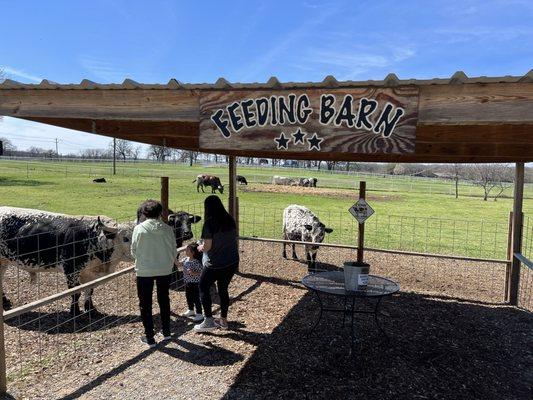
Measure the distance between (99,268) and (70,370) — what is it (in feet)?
8.61

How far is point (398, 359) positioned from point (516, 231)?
416 centimetres

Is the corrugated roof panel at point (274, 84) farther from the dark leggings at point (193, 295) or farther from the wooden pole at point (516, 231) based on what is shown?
the wooden pole at point (516, 231)

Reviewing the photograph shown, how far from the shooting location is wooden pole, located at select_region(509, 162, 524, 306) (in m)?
7.55

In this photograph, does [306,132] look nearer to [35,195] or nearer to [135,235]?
[135,235]

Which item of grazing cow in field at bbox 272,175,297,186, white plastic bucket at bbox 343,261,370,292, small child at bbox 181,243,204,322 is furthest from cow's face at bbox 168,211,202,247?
grazing cow in field at bbox 272,175,297,186

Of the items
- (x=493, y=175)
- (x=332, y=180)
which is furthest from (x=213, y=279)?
(x=493, y=175)

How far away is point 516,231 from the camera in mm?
7691

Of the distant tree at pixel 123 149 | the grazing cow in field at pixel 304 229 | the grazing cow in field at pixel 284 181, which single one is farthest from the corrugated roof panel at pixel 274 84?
the distant tree at pixel 123 149

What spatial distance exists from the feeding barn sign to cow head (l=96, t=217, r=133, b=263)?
3.96m

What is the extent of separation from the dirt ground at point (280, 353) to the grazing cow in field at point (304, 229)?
2.08m

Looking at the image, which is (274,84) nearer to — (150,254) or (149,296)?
(150,254)

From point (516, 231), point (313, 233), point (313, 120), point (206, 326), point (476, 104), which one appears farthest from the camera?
point (313, 233)

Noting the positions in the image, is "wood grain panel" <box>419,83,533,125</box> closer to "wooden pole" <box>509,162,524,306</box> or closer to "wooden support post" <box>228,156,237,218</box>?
"wooden pole" <box>509,162,524,306</box>

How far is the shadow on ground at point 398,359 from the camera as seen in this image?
14.4ft
